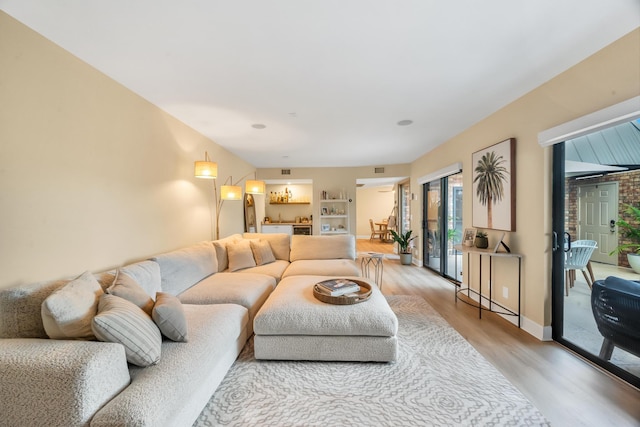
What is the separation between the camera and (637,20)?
155 centimetres

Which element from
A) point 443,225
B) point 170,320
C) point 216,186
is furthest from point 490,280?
point 216,186

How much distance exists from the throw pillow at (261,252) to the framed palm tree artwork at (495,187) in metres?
3.01

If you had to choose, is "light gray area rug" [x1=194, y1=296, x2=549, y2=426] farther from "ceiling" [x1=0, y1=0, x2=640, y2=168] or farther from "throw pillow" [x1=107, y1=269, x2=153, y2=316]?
"ceiling" [x1=0, y1=0, x2=640, y2=168]

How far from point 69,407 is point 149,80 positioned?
238cm

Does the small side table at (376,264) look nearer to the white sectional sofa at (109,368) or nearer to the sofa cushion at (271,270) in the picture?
the sofa cushion at (271,270)

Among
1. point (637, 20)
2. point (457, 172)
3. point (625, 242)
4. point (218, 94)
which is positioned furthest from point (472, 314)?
point (218, 94)

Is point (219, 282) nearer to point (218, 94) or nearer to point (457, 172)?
point (218, 94)

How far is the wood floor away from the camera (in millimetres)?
1499

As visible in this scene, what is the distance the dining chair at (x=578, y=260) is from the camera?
84.0 inches

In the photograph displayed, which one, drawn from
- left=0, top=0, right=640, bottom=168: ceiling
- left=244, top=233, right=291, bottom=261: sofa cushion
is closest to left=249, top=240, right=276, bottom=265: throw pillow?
left=244, top=233, right=291, bottom=261: sofa cushion

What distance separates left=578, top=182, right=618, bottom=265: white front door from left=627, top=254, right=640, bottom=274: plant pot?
8 cm

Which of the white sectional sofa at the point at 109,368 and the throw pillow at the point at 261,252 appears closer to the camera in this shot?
the white sectional sofa at the point at 109,368

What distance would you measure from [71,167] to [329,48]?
2125 mm

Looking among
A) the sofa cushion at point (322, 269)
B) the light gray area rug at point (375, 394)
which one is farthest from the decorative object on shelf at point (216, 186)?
the light gray area rug at point (375, 394)
